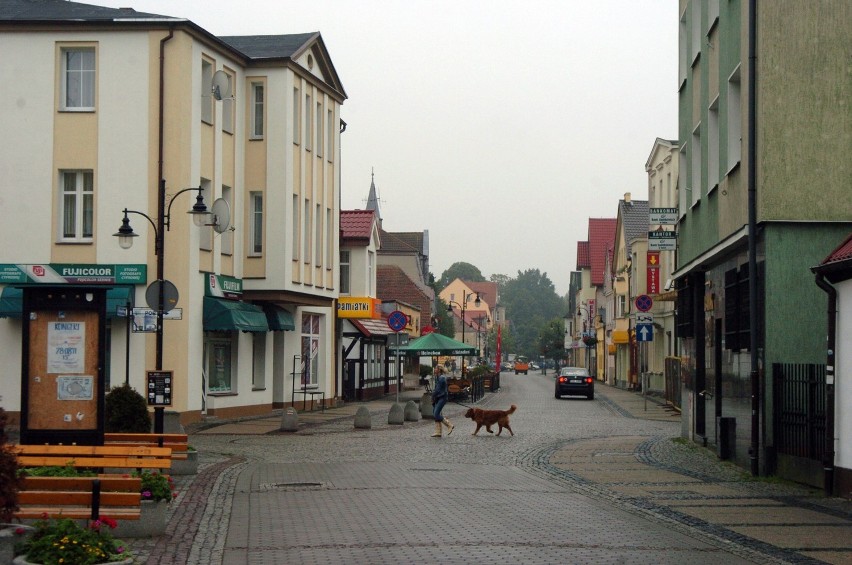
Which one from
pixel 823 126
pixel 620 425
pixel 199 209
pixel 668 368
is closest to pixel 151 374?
pixel 199 209

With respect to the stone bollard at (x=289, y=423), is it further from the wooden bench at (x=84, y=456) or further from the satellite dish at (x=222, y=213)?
the wooden bench at (x=84, y=456)

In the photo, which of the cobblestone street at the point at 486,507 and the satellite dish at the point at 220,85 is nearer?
the cobblestone street at the point at 486,507

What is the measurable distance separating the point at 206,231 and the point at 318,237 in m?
8.01

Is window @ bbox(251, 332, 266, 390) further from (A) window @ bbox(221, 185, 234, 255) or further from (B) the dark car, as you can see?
(B) the dark car

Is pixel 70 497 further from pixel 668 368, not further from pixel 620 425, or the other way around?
pixel 668 368

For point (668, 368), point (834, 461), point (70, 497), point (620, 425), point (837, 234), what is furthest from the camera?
point (668, 368)

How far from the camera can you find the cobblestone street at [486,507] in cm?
1067

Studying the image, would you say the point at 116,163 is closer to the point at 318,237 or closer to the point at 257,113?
the point at 257,113

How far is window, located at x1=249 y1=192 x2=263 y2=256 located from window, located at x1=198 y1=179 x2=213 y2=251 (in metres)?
3.17

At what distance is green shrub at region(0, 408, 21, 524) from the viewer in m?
8.90

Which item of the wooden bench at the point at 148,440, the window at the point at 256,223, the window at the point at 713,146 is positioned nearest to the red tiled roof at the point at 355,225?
the window at the point at 256,223

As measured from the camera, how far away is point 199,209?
21.2m

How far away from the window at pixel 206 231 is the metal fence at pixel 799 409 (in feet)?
58.8

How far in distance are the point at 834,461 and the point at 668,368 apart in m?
28.2
